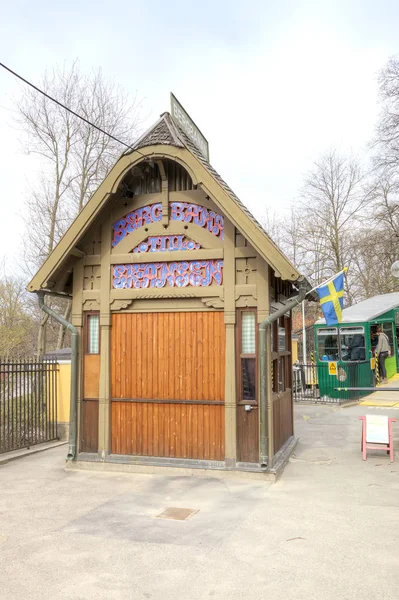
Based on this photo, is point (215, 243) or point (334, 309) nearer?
point (215, 243)

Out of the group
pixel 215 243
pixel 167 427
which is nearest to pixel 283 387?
pixel 167 427

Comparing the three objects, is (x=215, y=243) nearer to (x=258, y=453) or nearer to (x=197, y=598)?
(x=258, y=453)

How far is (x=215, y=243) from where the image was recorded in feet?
28.0

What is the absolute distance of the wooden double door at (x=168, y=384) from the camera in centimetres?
841

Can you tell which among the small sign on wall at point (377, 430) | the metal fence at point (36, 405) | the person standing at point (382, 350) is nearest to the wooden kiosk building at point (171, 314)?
the small sign on wall at point (377, 430)

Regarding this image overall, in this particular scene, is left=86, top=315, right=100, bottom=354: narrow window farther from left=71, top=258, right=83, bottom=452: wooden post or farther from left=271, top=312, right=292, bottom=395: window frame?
left=271, top=312, right=292, bottom=395: window frame

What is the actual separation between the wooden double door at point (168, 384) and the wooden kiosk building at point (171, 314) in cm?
2

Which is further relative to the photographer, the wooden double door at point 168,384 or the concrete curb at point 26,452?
the concrete curb at point 26,452

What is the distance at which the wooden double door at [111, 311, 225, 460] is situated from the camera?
8.41 metres

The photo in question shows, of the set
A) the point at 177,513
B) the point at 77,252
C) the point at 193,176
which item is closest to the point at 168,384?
the point at 177,513

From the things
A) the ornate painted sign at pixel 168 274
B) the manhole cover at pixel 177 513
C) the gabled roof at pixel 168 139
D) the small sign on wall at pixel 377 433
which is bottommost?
the manhole cover at pixel 177 513

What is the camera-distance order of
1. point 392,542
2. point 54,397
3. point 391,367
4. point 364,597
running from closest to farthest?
1. point 364,597
2. point 392,542
3. point 54,397
4. point 391,367

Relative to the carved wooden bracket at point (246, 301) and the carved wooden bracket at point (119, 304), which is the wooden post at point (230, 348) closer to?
the carved wooden bracket at point (246, 301)

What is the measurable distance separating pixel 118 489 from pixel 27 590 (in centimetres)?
315
